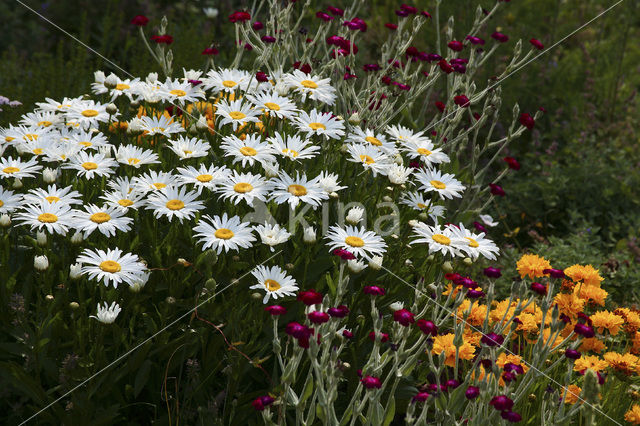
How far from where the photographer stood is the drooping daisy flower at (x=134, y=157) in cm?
286

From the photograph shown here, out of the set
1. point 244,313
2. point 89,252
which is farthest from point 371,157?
point 89,252

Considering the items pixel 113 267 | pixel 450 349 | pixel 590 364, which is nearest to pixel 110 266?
pixel 113 267

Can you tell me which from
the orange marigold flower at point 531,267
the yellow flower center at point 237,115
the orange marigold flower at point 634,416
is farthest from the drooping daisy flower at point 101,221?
the orange marigold flower at point 634,416

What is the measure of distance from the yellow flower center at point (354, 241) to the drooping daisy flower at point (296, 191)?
190mm

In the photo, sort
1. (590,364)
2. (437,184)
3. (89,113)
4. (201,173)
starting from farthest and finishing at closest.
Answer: (89,113) → (437,184) → (201,173) → (590,364)

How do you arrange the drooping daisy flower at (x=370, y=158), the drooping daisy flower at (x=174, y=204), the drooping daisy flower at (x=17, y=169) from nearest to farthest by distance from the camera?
the drooping daisy flower at (x=174, y=204) < the drooping daisy flower at (x=17, y=169) < the drooping daisy flower at (x=370, y=158)

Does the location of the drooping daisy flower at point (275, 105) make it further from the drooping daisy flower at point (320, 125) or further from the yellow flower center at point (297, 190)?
the yellow flower center at point (297, 190)

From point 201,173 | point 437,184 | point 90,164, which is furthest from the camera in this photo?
point 437,184

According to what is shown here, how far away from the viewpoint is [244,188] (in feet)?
8.78

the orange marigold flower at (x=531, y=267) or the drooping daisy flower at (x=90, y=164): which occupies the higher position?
the orange marigold flower at (x=531, y=267)

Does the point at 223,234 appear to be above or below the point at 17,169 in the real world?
above

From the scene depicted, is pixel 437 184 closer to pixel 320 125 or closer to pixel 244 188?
pixel 320 125

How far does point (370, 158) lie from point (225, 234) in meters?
0.82

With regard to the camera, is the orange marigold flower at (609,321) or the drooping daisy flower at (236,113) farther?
the drooping daisy flower at (236,113)
